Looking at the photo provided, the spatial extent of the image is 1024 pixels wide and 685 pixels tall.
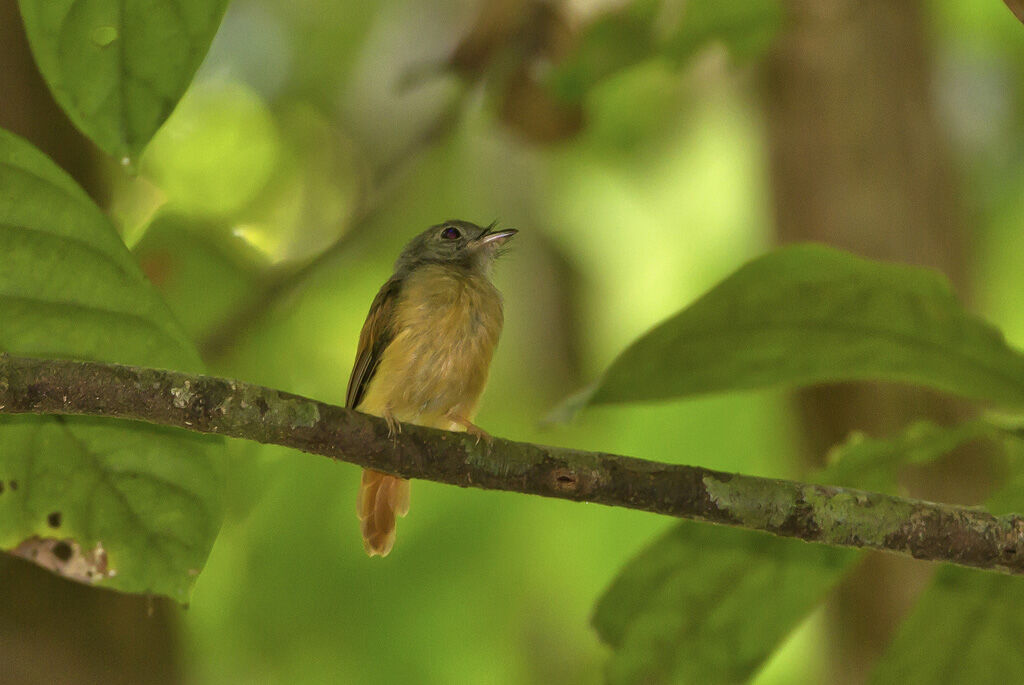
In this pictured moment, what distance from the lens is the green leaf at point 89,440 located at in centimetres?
181

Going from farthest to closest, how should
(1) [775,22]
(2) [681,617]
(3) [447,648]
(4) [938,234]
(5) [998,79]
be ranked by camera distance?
(5) [998,79] → (3) [447,648] → (4) [938,234] → (1) [775,22] → (2) [681,617]

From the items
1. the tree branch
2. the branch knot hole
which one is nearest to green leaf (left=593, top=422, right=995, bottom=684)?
the tree branch

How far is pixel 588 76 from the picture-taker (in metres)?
3.32

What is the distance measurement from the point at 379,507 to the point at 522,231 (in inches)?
89.1

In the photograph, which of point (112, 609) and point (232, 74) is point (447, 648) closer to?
point (112, 609)

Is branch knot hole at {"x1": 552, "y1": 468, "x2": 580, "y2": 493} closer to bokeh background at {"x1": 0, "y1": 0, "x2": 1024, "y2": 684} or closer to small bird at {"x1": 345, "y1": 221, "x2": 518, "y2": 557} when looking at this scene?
bokeh background at {"x1": 0, "y1": 0, "x2": 1024, "y2": 684}

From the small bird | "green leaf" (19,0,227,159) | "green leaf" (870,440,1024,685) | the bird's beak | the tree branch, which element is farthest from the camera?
the bird's beak

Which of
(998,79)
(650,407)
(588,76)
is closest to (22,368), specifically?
(588,76)

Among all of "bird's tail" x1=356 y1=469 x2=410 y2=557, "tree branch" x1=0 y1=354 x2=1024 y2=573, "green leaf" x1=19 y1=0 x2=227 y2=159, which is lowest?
"tree branch" x1=0 y1=354 x2=1024 y2=573

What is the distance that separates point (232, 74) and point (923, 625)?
3999 millimetres

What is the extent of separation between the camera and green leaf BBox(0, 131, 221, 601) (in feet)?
5.94

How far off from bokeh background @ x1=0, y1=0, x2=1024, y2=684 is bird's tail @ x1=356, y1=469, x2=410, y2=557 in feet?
1.11

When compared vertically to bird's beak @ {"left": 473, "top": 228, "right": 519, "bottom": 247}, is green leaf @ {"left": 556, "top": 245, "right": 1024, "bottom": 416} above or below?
below

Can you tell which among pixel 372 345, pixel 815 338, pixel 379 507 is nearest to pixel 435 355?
pixel 372 345
